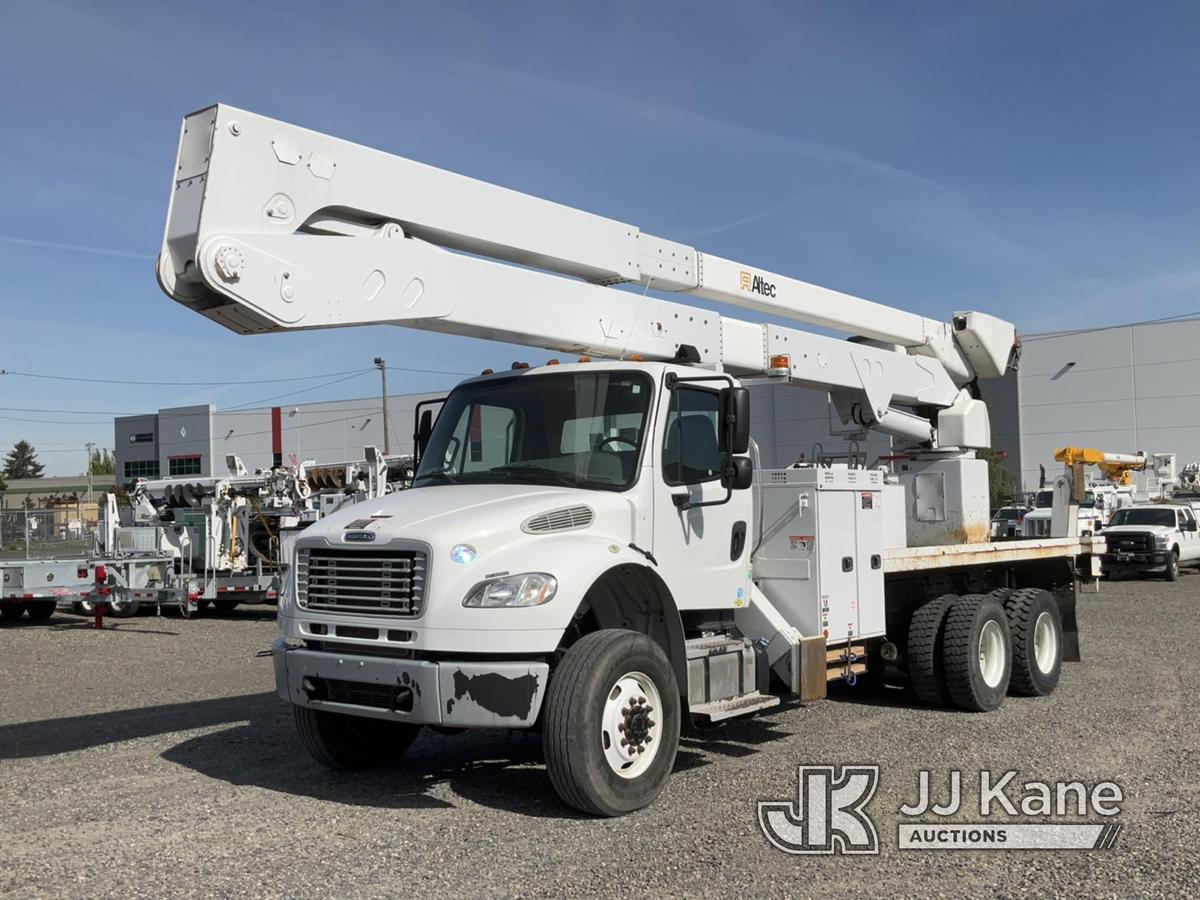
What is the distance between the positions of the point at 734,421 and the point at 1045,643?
523cm

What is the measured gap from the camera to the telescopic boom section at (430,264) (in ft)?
19.8

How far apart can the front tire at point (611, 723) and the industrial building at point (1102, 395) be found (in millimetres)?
43681

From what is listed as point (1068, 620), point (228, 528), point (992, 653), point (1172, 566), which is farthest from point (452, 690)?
point (1172, 566)

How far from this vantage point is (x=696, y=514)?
24.6ft

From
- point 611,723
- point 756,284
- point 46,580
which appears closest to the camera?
point 611,723

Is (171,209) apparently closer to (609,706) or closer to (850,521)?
(609,706)

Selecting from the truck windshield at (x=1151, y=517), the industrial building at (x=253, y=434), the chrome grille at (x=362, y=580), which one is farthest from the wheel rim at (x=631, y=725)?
the industrial building at (x=253, y=434)

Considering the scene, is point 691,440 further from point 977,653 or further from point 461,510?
point 977,653

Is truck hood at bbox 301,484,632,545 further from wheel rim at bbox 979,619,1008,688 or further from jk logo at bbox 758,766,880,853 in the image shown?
wheel rim at bbox 979,619,1008,688

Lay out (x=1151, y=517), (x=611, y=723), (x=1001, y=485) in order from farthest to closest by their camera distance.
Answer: (x=1001, y=485)
(x=1151, y=517)
(x=611, y=723)

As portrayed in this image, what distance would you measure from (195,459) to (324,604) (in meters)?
68.4

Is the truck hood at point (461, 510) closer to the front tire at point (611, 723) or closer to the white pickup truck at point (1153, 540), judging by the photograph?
the front tire at point (611, 723)

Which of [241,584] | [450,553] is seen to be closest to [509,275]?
[450,553]

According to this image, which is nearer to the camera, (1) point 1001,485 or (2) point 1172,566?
(2) point 1172,566
